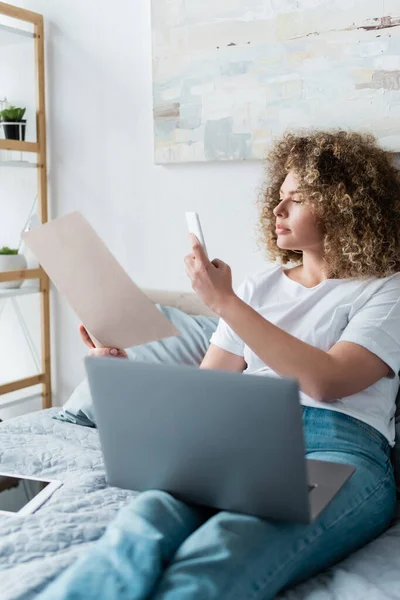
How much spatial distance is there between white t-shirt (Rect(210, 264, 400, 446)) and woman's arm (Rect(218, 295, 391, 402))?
0.05 m

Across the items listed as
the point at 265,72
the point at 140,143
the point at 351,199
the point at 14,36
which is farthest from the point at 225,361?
the point at 14,36

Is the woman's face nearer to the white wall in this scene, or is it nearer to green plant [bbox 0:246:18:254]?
the white wall

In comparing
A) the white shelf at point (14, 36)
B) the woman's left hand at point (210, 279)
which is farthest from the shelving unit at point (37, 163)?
the woman's left hand at point (210, 279)

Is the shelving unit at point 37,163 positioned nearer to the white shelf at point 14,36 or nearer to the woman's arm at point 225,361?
the white shelf at point 14,36

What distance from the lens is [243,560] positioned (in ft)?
3.41

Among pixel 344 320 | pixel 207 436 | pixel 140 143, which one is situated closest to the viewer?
pixel 207 436

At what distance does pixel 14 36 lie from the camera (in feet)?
8.25

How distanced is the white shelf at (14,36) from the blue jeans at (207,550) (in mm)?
1823

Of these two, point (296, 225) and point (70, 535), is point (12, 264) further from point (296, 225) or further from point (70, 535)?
point (70, 535)

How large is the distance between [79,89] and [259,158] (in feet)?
2.42

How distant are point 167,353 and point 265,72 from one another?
2.61 feet

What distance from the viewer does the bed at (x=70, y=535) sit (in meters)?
1.12

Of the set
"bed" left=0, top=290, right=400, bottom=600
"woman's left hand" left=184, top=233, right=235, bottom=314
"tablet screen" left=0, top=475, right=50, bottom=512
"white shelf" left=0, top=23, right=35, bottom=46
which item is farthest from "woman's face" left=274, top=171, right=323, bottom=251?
"white shelf" left=0, top=23, right=35, bottom=46

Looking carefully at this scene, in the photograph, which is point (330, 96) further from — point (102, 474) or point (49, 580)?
point (49, 580)
